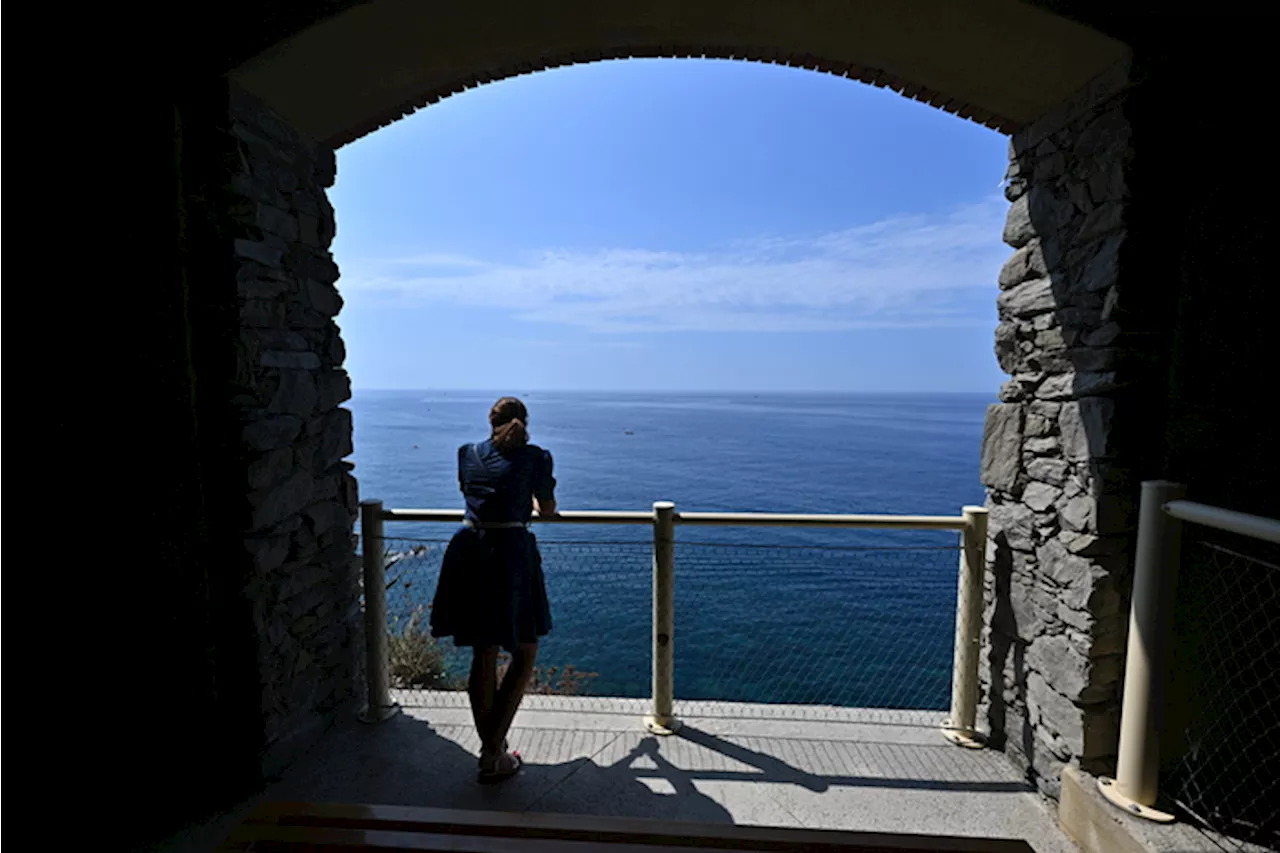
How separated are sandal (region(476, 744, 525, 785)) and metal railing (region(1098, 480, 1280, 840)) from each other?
2368 millimetres

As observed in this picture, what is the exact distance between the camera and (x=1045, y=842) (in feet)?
7.84

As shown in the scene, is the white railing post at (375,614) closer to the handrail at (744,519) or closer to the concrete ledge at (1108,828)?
the handrail at (744,519)

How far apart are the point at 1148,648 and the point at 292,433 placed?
3540mm

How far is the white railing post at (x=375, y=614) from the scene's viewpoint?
3.23 m

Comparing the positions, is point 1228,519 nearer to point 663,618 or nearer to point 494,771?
point 663,618

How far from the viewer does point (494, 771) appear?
273 centimetres

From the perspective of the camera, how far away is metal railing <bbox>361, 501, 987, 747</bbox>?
9.97ft

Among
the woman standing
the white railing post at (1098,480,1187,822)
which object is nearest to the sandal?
the woman standing

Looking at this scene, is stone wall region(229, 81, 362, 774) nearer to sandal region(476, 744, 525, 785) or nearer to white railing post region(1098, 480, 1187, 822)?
sandal region(476, 744, 525, 785)

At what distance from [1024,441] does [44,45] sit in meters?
4.19

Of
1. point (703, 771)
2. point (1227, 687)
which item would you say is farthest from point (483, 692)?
point (1227, 687)

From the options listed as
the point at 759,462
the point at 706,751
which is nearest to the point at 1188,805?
the point at 706,751

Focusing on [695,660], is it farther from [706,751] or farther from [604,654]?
[706,751]

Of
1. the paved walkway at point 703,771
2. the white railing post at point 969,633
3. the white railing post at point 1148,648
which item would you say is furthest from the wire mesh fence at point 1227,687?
the white railing post at point 969,633
